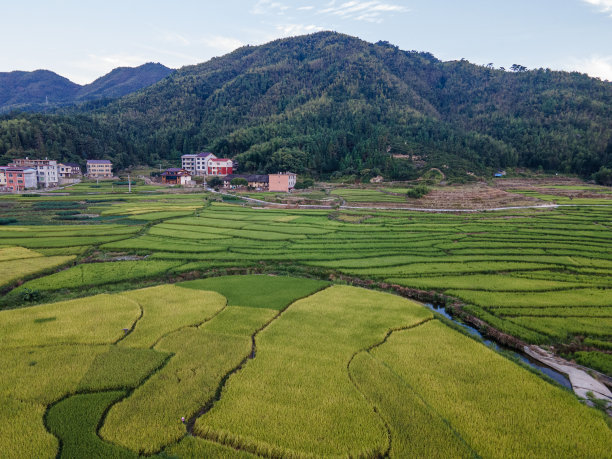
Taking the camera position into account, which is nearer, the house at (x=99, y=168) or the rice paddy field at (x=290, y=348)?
the rice paddy field at (x=290, y=348)

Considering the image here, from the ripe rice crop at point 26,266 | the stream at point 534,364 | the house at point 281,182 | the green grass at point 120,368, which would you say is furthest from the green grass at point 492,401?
the house at point 281,182

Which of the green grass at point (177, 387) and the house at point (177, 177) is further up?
the house at point (177, 177)

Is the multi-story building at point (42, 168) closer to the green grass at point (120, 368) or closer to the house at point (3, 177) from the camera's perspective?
the house at point (3, 177)

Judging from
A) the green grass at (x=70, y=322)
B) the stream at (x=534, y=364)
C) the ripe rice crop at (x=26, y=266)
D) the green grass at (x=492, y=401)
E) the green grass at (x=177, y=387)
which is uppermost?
the ripe rice crop at (x=26, y=266)

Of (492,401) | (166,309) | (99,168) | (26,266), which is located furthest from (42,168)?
(492,401)

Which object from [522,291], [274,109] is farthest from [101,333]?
[274,109]

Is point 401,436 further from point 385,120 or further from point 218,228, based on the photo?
point 385,120
